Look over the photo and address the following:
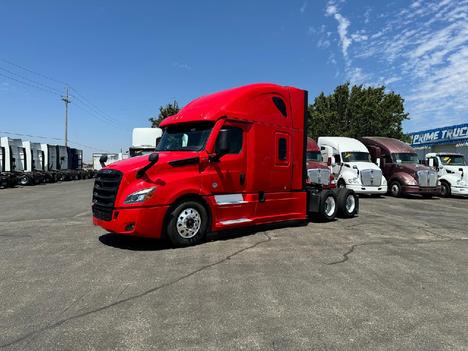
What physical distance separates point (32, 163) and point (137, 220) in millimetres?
26671

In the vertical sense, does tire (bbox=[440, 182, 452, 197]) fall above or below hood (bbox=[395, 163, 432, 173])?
below

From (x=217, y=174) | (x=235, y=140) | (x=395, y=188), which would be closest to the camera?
(x=217, y=174)

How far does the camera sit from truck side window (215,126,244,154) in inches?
294

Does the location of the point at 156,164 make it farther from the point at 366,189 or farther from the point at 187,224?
the point at 366,189

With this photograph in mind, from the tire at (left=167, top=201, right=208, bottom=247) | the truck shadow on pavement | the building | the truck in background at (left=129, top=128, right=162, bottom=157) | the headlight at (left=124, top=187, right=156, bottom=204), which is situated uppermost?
the building

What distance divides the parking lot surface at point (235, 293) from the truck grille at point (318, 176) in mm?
2718

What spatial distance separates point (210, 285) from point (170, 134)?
422 centimetres

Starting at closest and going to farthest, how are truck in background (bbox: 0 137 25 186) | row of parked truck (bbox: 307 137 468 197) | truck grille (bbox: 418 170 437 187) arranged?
row of parked truck (bbox: 307 137 468 197), truck grille (bbox: 418 170 437 187), truck in background (bbox: 0 137 25 186)

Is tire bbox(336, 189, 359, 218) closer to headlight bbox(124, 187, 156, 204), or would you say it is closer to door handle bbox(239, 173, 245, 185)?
door handle bbox(239, 173, 245, 185)

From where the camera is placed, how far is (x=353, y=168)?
18094 millimetres

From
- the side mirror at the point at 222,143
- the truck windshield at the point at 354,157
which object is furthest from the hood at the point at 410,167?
the side mirror at the point at 222,143

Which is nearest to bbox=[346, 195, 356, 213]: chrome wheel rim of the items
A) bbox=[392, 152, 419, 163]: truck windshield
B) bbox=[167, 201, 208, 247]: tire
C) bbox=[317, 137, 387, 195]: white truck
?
bbox=[167, 201, 208, 247]: tire

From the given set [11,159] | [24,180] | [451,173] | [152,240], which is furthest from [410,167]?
[24,180]

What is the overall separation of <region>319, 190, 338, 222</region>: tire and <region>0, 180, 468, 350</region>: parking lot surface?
1.88 m
